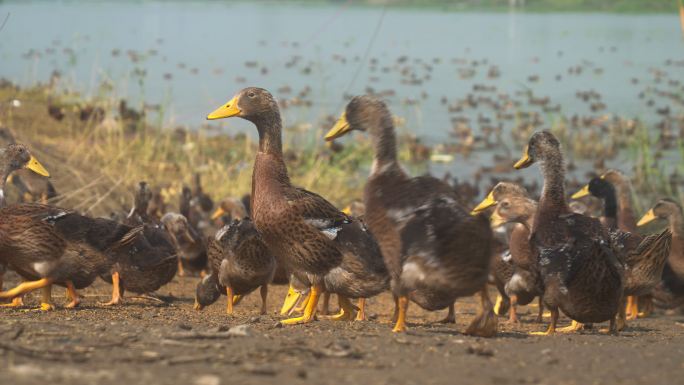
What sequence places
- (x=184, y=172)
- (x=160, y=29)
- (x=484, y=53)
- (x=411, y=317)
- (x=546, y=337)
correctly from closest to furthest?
1. (x=546, y=337)
2. (x=411, y=317)
3. (x=184, y=172)
4. (x=484, y=53)
5. (x=160, y=29)

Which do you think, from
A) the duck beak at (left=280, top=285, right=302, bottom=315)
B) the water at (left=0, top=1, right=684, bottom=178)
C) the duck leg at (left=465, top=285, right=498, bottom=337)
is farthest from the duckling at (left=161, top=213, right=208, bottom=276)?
the water at (left=0, top=1, right=684, bottom=178)

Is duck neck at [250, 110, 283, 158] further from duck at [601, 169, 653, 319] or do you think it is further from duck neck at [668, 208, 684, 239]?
duck neck at [668, 208, 684, 239]

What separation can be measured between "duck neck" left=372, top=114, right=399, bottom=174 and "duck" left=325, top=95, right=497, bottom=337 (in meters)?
0.04

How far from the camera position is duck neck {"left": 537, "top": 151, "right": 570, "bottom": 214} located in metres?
7.41

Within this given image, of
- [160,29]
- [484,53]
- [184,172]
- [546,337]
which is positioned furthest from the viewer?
[160,29]

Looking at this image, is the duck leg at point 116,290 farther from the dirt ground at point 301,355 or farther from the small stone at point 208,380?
the small stone at point 208,380

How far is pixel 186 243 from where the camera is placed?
10180 millimetres

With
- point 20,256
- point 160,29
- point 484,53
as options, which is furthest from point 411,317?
point 160,29

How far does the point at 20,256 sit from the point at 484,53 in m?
26.4

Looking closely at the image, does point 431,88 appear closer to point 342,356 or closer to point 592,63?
point 592,63

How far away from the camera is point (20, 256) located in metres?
7.50

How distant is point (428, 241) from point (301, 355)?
130 centimetres

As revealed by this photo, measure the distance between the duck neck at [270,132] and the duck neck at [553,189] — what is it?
1745 millimetres

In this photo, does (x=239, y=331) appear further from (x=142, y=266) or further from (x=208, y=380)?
(x=142, y=266)
